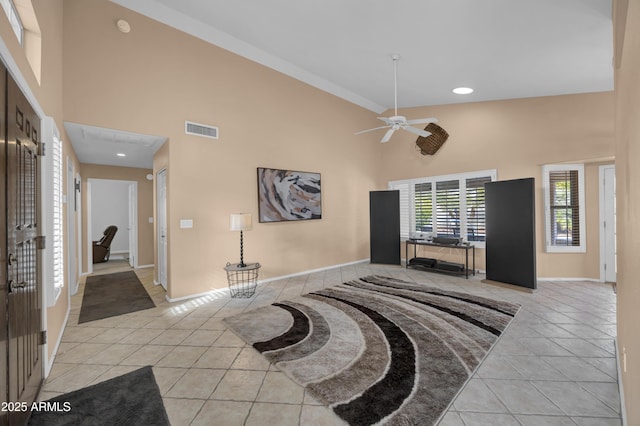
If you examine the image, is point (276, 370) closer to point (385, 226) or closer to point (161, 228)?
point (161, 228)

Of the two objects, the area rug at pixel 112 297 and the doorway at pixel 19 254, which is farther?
the area rug at pixel 112 297

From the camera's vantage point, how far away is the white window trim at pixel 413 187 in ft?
18.5

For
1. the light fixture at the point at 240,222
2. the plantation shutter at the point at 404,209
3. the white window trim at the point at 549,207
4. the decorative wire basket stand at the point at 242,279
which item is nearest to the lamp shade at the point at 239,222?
the light fixture at the point at 240,222

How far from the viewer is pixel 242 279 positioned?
4.79 m

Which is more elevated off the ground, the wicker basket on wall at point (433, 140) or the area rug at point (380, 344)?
the wicker basket on wall at point (433, 140)

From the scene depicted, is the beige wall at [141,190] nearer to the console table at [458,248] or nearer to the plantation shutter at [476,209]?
the console table at [458,248]

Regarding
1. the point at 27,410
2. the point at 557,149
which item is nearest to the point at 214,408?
the point at 27,410

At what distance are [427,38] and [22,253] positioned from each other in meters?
4.59

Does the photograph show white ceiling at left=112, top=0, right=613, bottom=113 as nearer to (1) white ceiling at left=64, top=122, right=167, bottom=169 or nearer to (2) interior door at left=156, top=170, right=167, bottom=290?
(1) white ceiling at left=64, top=122, right=167, bottom=169

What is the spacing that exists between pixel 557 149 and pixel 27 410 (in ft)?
23.4

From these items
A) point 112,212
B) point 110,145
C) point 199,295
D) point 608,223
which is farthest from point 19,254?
point 112,212

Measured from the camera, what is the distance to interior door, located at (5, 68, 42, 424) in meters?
1.56

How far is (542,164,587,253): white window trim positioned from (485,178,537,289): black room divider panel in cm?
89

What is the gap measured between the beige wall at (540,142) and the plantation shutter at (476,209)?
27cm
